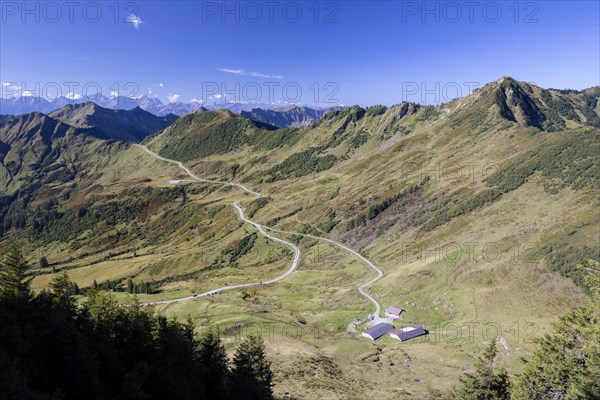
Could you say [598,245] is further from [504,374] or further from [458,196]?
[458,196]

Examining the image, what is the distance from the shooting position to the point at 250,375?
43.1 meters

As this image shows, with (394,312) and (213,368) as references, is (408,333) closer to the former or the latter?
(394,312)

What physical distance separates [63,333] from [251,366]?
22.4 m

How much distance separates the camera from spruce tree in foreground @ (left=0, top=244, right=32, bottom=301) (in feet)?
110

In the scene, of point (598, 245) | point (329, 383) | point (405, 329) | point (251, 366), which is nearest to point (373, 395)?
point (329, 383)

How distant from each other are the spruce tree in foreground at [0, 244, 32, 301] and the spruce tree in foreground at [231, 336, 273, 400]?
77.4ft

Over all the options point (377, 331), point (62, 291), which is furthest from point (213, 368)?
point (377, 331)

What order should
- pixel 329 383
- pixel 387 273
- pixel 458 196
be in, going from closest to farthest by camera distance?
1. pixel 329 383
2. pixel 387 273
3. pixel 458 196

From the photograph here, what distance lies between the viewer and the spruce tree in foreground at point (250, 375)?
130 ft

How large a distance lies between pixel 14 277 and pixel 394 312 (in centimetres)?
7537

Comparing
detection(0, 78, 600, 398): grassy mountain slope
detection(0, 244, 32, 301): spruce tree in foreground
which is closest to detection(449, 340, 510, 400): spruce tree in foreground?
detection(0, 78, 600, 398): grassy mountain slope

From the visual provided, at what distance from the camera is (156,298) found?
122 meters

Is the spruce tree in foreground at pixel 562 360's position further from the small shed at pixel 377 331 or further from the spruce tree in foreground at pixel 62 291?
the spruce tree in foreground at pixel 62 291

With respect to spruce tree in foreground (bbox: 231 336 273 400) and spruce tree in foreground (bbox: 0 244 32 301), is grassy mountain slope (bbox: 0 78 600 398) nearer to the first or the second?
spruce tree in foreground (bbox: 231 336 273 400)
